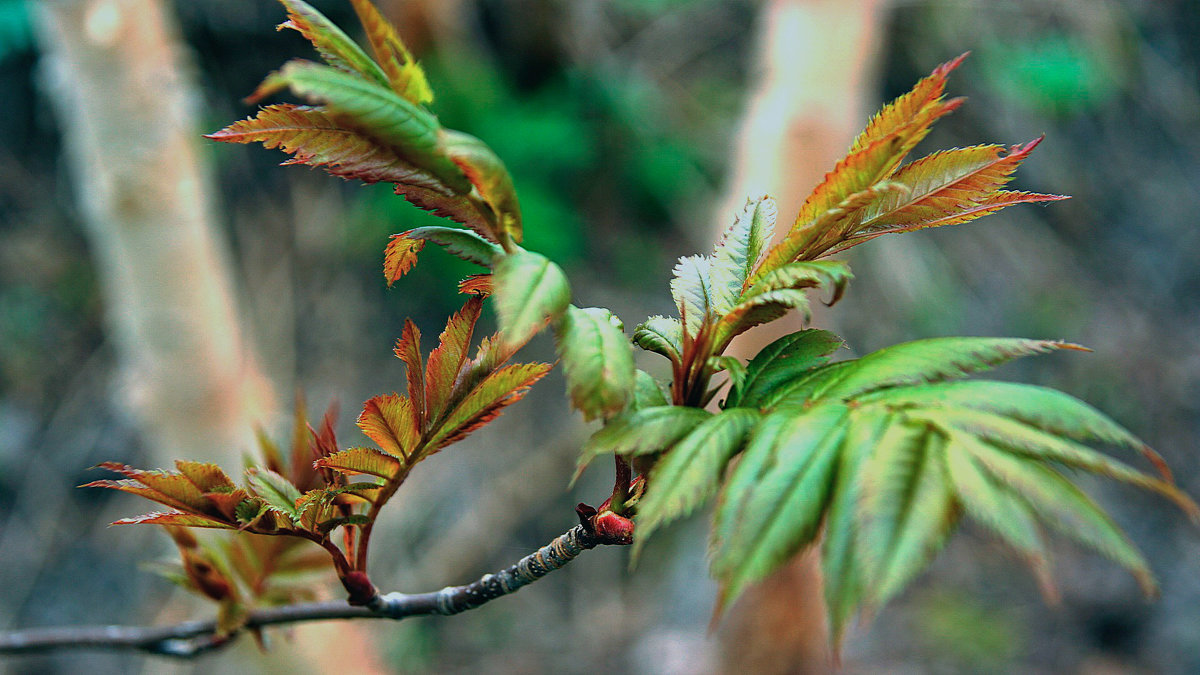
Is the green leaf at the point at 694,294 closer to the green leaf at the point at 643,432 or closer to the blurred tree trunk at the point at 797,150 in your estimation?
the green leaf at the point at 643,432

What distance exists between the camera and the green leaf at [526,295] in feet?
1.16

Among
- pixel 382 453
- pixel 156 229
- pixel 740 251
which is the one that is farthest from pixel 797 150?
pixel 382 453

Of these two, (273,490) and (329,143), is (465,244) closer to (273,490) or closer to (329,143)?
(329,143)

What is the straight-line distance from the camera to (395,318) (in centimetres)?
363

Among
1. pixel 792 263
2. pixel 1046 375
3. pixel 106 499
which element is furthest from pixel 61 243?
pixel 1046 375

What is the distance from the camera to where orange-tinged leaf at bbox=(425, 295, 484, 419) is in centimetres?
47

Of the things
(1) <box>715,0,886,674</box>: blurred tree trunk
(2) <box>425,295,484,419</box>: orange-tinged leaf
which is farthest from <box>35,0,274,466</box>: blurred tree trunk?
(2) <box>425,295,484,419</box>: orange-tinged leaf

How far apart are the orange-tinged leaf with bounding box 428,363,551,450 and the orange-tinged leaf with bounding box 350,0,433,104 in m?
0.17

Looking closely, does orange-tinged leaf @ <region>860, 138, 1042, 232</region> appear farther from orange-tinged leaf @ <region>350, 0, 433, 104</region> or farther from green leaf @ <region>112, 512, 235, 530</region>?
green leaf @ <region>112, 512, 235, 530</region>

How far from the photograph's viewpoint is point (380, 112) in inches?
14.7

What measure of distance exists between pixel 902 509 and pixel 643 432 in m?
0.13

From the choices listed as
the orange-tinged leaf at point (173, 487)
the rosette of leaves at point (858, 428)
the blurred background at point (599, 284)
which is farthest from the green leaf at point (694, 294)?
the blurred background at point (599, 284)

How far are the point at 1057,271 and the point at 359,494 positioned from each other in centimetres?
389

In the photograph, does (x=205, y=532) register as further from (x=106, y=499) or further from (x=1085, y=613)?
(x=1085, y=613)
